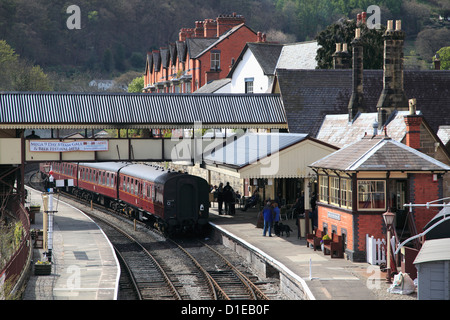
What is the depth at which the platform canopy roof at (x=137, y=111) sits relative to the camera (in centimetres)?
3188

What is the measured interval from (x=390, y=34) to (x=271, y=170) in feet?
33.7

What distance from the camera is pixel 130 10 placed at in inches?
5482

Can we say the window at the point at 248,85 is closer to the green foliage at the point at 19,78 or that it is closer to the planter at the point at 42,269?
the planter at the point at 42,269

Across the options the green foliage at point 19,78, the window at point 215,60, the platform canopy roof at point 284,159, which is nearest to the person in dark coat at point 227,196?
the platform canopy roof at point 284,159

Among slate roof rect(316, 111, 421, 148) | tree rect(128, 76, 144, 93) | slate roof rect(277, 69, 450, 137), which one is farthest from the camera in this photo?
tree rect(128, 76, 144, 93)

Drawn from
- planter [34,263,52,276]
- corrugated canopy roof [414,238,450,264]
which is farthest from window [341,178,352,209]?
planter [34,263,52,276]

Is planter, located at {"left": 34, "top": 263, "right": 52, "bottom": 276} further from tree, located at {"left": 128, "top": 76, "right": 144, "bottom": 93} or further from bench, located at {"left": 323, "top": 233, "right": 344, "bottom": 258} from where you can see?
tree, located at {"left": 128, "top": 76, "right": 144, "bottom": 93}

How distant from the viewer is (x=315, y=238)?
24.0 meters

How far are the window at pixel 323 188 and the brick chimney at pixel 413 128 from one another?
14.7 feet

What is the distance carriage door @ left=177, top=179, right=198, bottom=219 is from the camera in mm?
29953

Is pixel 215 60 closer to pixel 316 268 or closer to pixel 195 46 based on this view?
pixel 195 46

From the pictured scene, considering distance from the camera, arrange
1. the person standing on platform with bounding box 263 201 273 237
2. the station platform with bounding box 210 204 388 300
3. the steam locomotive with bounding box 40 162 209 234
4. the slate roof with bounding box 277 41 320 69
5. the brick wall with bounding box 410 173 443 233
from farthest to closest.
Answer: the slate roof with bounding box 277 41 320 69 → the steam locomotive with bounding box 40 162 209 234 → the person standing on platform with bounding box 263 201 273 237 → the brick wall with bounding box 410 173 443 233 → the station platform with bounding box 210 204 388 300
